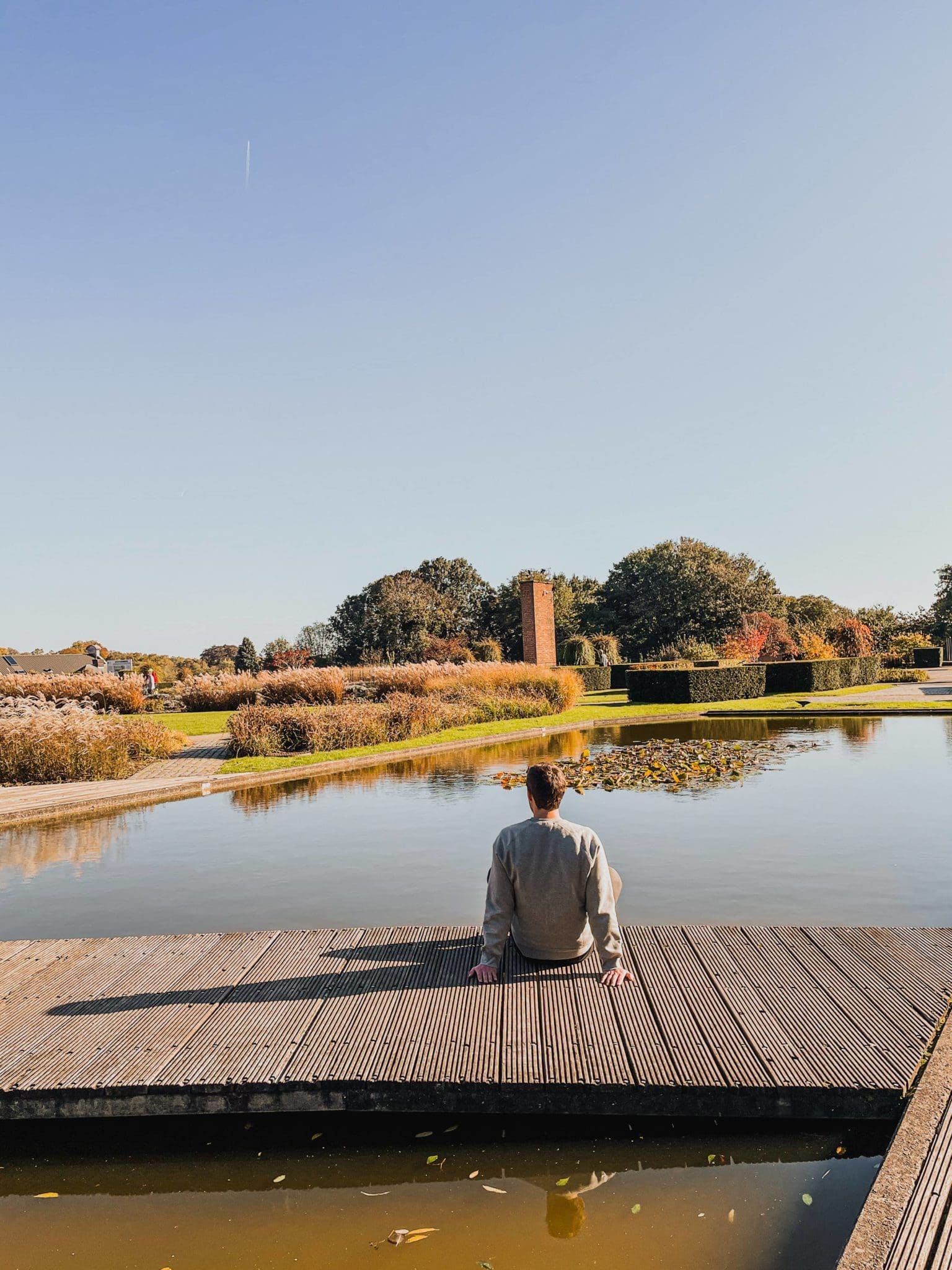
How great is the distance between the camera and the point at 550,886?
337 cm

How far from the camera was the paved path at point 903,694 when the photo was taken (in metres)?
19.6

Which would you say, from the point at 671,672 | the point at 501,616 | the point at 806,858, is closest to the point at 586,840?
the point at 806,858

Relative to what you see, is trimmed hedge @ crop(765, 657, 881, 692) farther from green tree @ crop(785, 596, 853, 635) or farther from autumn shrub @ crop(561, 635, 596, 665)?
green tree @ crop(785, 596, 853, 635)

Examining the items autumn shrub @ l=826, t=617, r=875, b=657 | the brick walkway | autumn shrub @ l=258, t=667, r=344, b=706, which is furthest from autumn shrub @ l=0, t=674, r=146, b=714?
autumn shrub @ l=826, t=617, r=875, b=657

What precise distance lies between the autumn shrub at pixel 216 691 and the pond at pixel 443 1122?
11.0 m

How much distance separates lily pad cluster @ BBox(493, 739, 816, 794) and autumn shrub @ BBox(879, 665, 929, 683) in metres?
16.9

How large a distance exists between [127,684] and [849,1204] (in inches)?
805

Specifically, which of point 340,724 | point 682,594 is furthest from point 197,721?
point 682,594

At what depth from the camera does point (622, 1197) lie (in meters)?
2.51

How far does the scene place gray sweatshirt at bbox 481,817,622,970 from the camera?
3.30m

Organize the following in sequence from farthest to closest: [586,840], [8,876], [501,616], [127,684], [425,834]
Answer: [501,616] < [127,684] < [425,834] < [8,876] < [586,840]

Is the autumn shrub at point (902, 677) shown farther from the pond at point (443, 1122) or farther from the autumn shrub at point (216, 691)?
the autumn shrub at point (216, 691)

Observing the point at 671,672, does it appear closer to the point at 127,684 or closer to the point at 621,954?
the point at 127,684

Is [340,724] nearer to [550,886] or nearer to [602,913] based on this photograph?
[550,886]
